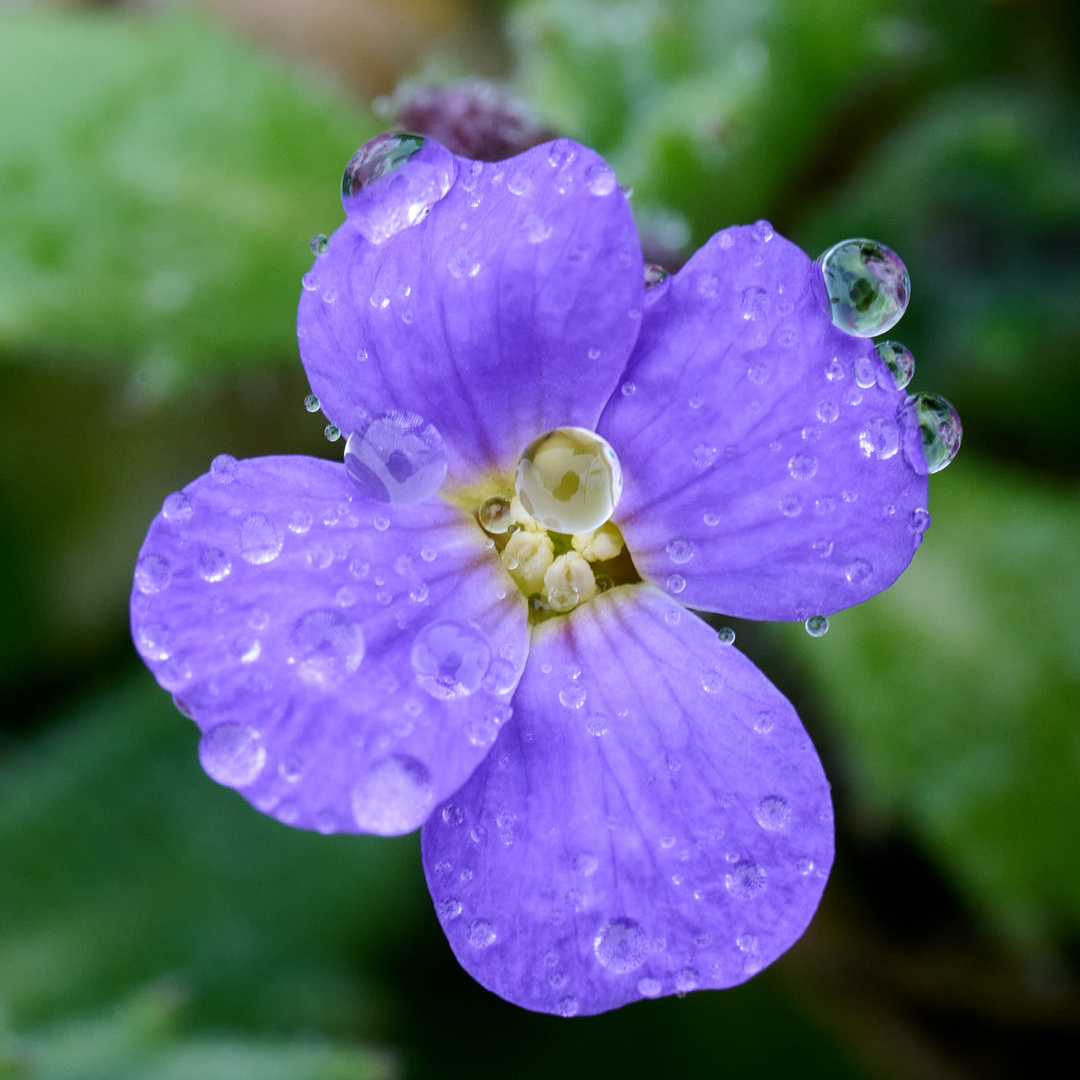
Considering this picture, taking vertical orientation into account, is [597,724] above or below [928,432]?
below

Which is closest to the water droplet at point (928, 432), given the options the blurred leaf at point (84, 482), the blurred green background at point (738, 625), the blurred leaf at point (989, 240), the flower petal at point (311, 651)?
the flower petal at point (311, 651)

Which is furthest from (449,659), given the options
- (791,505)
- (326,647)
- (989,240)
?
(989,240)

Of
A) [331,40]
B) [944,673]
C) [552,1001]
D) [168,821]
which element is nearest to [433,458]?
[552,1001]

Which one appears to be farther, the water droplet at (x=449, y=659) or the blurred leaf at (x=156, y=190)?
the blurred leaf at (x=156, y=190)

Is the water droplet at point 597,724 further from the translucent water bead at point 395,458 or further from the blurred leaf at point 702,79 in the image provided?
the blurred leaf at point 702,79

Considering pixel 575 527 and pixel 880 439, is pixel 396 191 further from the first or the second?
pixel 880 439

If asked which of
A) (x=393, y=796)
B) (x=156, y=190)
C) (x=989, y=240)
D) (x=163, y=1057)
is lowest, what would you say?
(x=163, y=1057)

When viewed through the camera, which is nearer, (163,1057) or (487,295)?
(487,295)

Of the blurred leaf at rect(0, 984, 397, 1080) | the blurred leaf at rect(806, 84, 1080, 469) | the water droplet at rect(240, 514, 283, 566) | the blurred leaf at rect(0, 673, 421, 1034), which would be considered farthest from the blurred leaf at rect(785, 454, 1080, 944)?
the water droplet at rect(240, 514, 283, 566)
